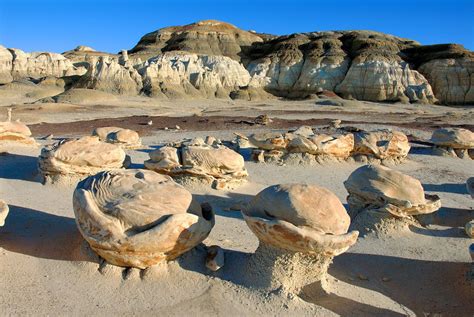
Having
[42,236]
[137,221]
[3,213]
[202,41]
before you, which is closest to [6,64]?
[202,41]

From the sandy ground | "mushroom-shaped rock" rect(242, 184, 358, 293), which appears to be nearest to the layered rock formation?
the sandy ground

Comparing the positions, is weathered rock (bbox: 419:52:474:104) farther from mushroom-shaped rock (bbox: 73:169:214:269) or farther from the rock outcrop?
mushroom-shaped rock (bbox: 73:169:214:269)

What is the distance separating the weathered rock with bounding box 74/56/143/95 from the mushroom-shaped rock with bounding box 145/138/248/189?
32.9 m

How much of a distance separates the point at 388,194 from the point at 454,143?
7.54 m

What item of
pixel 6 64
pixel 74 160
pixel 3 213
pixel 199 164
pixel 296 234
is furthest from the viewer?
pixel 6 64

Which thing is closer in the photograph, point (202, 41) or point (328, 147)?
point (328, 147)

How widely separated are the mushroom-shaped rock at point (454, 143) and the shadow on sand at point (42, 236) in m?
10.6

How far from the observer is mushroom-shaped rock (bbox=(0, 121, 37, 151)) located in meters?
10.1

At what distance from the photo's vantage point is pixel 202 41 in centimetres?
6044

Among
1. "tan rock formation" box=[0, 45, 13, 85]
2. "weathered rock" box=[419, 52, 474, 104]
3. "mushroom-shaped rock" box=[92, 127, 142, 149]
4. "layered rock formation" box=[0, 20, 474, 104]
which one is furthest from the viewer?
"tan rock formation" box=[0, 45, 13, 85]

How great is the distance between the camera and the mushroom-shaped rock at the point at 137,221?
4.05m

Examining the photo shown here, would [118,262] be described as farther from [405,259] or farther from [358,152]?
[358,152]

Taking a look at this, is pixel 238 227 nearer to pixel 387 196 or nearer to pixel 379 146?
pixel 387 196

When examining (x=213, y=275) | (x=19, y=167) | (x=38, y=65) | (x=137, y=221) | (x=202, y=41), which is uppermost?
(x=202, y=41)
